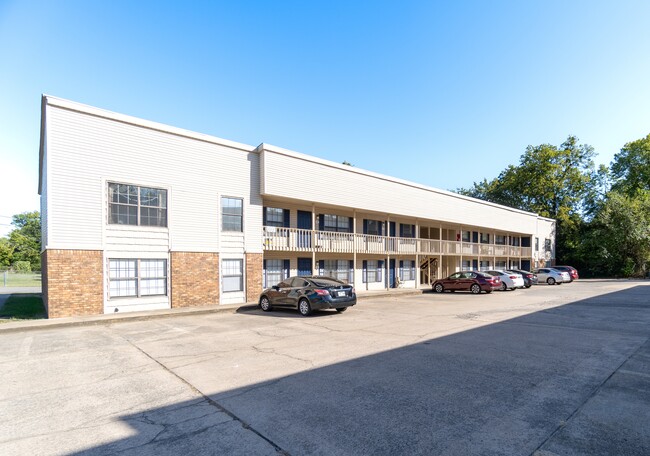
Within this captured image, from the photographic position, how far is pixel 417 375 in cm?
592

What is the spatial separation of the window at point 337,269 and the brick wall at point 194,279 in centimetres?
722

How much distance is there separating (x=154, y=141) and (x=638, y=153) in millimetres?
61256

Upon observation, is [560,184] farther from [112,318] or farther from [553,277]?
[112,318]

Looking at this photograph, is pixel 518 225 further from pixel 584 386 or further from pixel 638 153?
pixel 584 386

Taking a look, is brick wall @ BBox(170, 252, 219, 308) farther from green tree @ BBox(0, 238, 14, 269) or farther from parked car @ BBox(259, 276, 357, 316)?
green tree @ BBox(0, 238, 14, 269)

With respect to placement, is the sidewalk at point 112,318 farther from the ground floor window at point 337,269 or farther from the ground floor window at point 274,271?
the ground floor window at point 337,269

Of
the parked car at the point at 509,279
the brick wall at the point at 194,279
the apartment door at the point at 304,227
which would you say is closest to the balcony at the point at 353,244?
the apartment door at the point at 304,227

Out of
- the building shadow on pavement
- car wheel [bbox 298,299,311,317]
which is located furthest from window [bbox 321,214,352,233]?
the building shadow on pavement

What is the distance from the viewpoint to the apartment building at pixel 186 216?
12.8m

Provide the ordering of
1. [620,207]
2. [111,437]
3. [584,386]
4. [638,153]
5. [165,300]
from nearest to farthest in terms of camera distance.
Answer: [111,437] → [584,386] → [165,300] → [620,207] → [638,153]

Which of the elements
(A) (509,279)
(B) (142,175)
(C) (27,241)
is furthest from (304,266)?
(C) (27,241)

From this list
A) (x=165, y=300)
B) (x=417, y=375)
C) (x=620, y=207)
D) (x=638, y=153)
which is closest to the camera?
(x=417, y=375)

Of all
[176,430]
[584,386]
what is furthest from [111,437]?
[584,386]

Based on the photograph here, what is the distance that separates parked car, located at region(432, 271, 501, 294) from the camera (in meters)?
23.1
